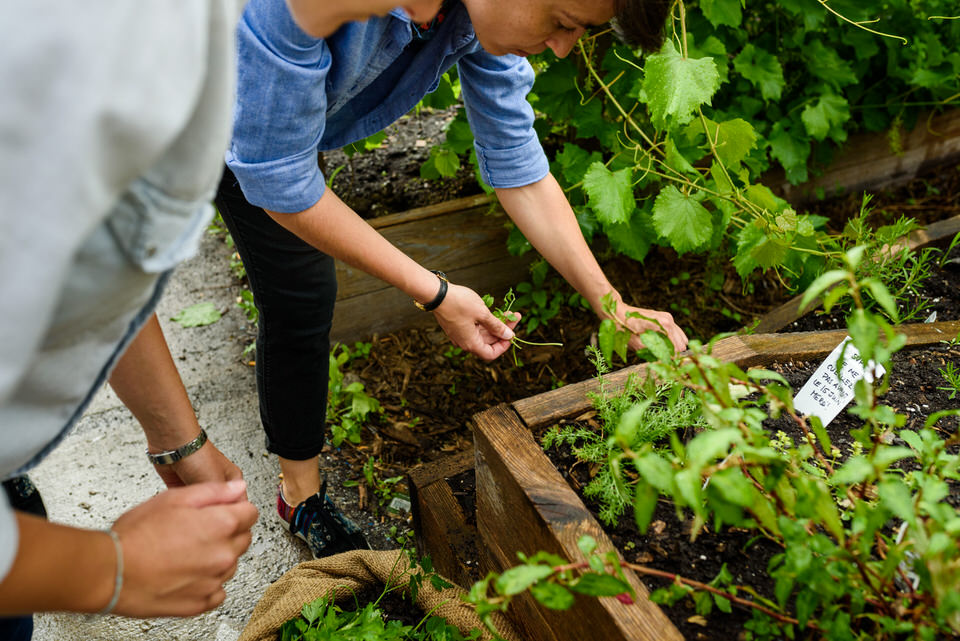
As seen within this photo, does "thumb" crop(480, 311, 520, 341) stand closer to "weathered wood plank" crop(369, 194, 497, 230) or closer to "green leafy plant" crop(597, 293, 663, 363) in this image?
"green leafy plant" crop(597, 293, 663, 363)

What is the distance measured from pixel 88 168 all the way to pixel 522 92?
3.59 ft

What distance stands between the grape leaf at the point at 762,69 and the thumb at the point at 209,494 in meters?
2.01

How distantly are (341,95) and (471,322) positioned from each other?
0.48 metres

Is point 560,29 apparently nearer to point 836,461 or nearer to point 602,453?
point 602,453

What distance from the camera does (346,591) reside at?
139 cm

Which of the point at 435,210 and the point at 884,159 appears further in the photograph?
the point at 884,159

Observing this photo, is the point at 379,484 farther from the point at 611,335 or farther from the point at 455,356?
the point at 611,335

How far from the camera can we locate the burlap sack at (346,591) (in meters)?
1.30

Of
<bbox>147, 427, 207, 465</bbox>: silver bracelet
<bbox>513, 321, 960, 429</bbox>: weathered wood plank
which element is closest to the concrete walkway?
<bbox>147, 427, 207, 465</bbox>: silver bracelet

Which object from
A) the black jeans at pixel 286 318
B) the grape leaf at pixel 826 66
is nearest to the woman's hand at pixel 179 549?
the black jeans at pixel 286 318

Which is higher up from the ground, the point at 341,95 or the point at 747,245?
the point at 341,95

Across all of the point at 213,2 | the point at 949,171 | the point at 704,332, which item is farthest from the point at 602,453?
the point at 949,171

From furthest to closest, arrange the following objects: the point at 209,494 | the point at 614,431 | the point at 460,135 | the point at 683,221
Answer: the point at 460,135 → the point at 683,221 → the point at 614,431 → the point at 209,494

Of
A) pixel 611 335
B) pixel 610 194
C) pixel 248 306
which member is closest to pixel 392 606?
pixel 611 335
